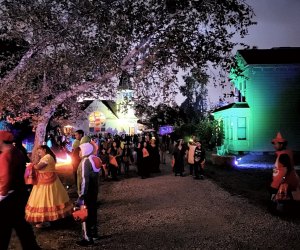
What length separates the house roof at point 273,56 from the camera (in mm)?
30172

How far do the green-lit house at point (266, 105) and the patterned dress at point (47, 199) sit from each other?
899 inches

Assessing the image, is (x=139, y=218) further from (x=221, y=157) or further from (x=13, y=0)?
(x=221, y=157)

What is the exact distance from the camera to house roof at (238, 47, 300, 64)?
99.0 feet

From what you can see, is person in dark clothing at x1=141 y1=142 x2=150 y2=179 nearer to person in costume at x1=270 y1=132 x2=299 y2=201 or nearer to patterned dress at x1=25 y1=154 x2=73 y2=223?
person in costume at x1=270 y1=132 x2=299 y2=201

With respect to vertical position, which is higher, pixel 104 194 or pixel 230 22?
pixel 230 22

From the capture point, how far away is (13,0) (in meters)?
13.7

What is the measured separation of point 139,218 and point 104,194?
172 inches

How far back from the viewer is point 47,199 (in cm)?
884

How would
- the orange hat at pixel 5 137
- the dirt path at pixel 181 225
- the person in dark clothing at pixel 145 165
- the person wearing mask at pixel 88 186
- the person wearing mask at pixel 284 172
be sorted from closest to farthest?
the orange hat at pixel 5 137, the person wearing mask at pixel 88 186, the dirt path at pixel 181 225, the person wearing mask at pixel 284 172, the person in dark clothing at pixel 145 165

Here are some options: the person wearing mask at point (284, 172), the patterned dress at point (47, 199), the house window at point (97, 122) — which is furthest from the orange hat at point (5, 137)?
the house window at point (97, 122)

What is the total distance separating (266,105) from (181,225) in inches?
911

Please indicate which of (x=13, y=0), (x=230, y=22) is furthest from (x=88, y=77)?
(x=230, y=22)

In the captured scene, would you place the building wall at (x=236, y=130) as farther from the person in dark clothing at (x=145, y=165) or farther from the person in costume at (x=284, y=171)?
the person in costume at (x=284, y=171)

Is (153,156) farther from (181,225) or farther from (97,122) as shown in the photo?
(97,122)
